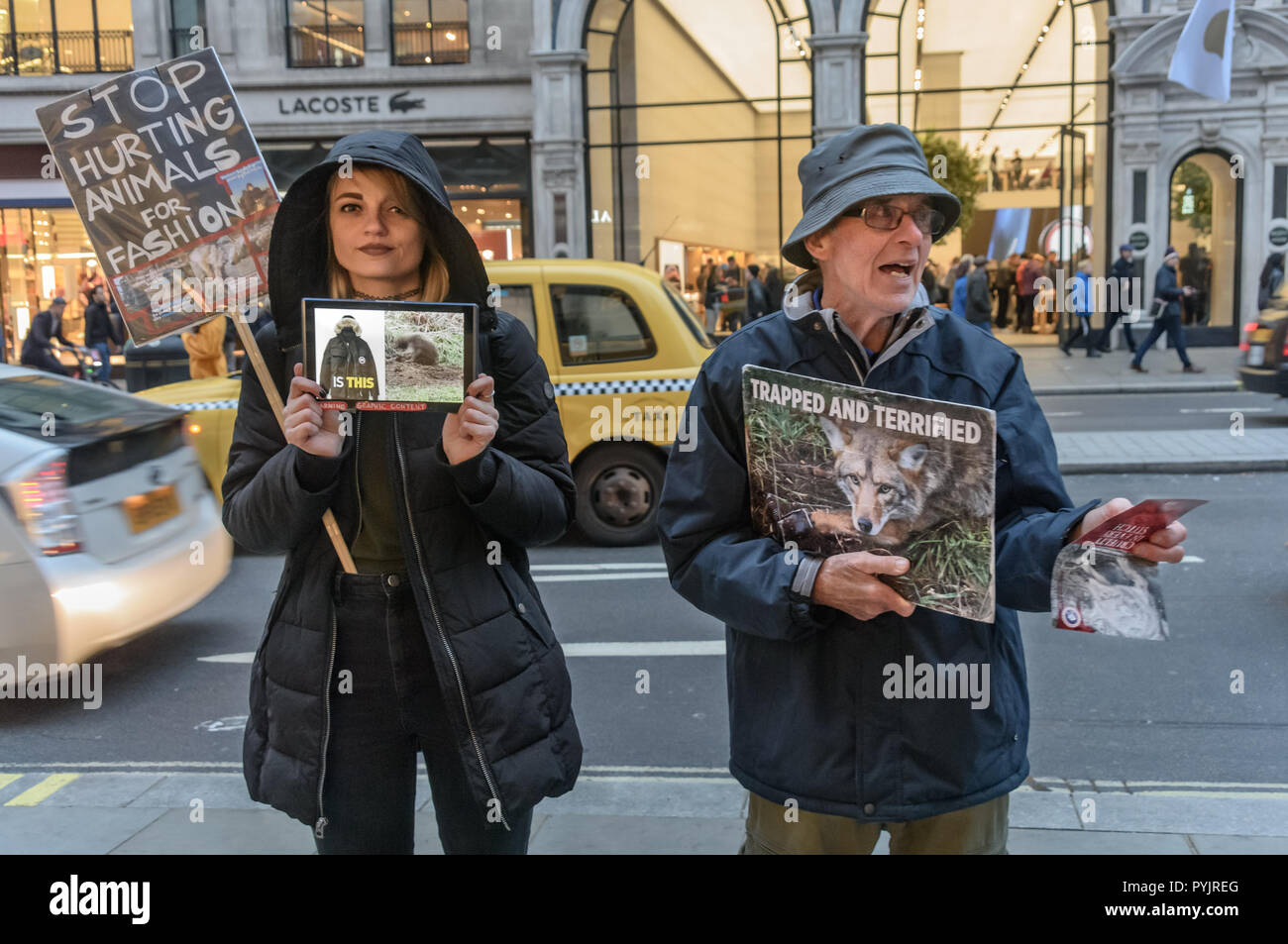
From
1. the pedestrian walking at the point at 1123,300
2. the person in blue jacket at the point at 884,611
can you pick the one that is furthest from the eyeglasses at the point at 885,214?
the pedestrian walking at the point at 1123,300

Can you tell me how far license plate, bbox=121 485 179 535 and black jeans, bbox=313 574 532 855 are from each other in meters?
4.02

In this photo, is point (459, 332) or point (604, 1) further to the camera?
point (604, 1)

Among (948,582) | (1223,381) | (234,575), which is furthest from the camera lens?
(1223,381)

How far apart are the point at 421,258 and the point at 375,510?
0.53 m

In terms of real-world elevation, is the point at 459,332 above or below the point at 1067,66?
below

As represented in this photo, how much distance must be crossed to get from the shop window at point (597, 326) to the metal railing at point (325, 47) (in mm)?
18242

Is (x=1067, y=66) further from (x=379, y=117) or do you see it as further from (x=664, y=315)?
(x=664, y=315)

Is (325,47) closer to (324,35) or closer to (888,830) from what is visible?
(324,35)

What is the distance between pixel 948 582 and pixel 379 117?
24.8 m


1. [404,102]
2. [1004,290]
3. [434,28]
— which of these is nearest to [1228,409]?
[1004,290]

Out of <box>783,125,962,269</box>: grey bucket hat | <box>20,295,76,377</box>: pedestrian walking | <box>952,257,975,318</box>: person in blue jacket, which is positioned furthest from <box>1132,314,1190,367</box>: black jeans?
<box>783,125,962,269</box>: grey bucket hat

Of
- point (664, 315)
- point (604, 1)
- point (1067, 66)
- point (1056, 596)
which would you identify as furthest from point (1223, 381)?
point (1056, 596)

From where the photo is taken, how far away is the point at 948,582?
84.2 inches

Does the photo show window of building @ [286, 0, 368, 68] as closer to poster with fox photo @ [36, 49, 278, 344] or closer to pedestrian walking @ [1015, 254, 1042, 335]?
pedestrian walking @ [1015, 254, 1042, 335]
